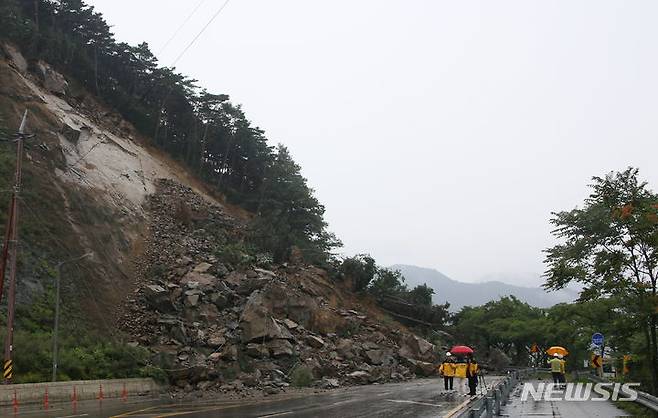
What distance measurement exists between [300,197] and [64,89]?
25522 millimetres

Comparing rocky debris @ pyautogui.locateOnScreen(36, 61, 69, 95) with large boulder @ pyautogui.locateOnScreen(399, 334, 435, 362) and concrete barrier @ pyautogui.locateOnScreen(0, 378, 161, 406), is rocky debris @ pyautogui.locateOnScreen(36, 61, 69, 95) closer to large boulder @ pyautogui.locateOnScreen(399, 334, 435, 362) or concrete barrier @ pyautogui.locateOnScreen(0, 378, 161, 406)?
concrete barrier @ pyautogui.locateOnScreen(0, 378, 161, 406)

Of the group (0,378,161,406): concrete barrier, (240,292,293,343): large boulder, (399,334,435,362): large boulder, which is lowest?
(0,378,161,406): concrete barrier

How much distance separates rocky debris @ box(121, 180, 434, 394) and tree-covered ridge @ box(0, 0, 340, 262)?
8.30 m

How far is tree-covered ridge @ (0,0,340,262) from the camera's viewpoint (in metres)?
60.3

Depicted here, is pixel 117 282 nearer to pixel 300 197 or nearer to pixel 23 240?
pixel 23 240

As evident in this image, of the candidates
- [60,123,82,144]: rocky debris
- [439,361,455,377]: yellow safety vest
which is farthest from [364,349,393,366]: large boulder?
[60,123,82,144]: rocky debris

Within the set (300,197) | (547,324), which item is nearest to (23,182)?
(300,197)

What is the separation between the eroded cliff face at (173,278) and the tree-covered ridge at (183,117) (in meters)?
4.49

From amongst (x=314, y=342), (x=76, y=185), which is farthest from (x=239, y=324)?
(x=76, y=185)

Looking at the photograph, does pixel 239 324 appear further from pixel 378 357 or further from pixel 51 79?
pixel 51 79

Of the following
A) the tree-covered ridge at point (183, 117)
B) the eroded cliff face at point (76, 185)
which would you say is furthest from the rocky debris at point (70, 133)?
the tree-covered ridge at point (183, 117)

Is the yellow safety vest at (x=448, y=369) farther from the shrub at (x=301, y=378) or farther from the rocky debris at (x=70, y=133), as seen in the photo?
the rocky debris at (x=70, y=133)

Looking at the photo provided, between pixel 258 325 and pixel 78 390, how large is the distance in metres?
12.8

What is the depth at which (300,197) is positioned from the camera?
204 feet
